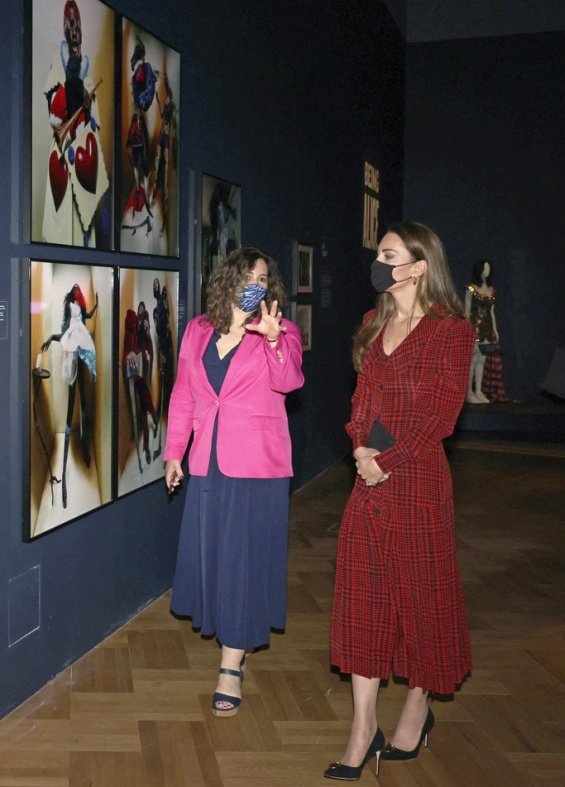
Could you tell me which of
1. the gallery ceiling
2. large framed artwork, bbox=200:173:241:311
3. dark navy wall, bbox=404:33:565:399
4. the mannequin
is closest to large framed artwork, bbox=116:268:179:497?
large framed artwork, bbox=200:173:241:311

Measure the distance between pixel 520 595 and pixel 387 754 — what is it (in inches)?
91.3

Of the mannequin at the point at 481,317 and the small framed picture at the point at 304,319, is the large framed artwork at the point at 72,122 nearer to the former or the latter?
the small framed picture at the point at 304,319

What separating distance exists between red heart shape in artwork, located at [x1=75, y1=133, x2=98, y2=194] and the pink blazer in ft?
2.71

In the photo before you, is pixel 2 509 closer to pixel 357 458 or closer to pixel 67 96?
pixel 357 458

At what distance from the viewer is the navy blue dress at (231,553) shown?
3.79 meters

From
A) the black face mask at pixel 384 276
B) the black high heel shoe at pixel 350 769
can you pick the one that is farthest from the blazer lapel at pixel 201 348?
the black high heel shoe at pixel 350 769

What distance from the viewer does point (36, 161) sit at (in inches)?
143

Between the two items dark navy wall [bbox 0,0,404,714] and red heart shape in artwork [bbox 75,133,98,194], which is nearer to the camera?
dark navy wall [bbox 0,0,404,714]

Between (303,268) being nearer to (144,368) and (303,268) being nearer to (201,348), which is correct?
(144,368)

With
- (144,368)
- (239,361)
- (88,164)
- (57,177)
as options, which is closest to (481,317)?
(144,368)

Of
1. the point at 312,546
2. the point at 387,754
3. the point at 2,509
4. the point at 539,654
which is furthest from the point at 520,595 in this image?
the point at 2,509

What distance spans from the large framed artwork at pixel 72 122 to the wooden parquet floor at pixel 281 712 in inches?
71.5

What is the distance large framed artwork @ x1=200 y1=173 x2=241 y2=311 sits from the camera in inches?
214

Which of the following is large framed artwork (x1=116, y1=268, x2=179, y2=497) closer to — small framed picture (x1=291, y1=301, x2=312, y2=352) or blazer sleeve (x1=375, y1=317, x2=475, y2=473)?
blazer sleeve (x1=375, y1=317, x2=475, y2=473)
